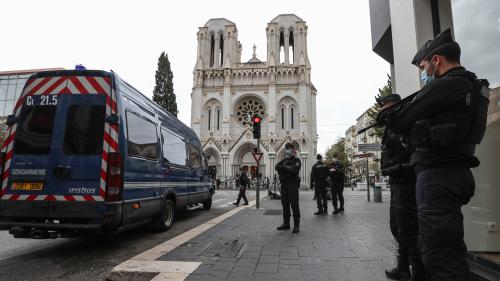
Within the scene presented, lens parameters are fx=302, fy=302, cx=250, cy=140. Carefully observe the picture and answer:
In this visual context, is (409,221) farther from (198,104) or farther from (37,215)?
(198,104)

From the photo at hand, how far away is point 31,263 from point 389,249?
16.9ft

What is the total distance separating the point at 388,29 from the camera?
6465mm

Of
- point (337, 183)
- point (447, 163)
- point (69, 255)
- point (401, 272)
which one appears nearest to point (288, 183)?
point (401, 272)

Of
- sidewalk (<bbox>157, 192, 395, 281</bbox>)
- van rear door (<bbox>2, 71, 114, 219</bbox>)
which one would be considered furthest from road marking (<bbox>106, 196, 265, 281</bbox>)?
van rear door (<bbox>2, 71, 114, 219</bbox>)

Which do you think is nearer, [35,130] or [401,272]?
[401,272]

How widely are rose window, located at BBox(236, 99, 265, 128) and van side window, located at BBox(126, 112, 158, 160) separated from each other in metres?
37.7

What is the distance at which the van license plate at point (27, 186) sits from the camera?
4.48m

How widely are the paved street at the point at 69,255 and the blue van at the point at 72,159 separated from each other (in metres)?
0.39

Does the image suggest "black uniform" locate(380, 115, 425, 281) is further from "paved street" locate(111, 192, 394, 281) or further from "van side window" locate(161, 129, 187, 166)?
"van side window" locate(161, 129, 187, 166)

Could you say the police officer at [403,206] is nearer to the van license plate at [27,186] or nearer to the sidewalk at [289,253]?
the sidewalk at [289,253]

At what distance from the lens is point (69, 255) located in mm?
4527

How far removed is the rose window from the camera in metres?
43.8

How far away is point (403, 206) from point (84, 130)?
4.50m

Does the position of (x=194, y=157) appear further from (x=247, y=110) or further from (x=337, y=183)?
(x=247, y=110)
